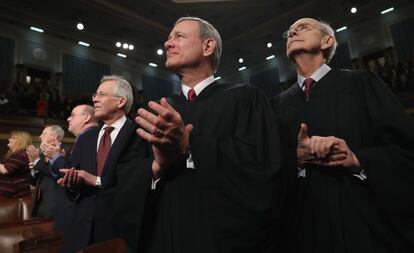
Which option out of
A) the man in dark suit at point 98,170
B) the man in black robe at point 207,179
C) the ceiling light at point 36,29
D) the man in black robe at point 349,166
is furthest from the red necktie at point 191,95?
the ceiling light at point 36,29

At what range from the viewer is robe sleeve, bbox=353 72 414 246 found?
1275mm

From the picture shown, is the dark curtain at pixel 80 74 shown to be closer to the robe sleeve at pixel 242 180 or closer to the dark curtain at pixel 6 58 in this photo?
the dark curtain at pixel 6 58

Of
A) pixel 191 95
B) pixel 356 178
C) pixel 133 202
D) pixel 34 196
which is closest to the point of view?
pixel 133 202

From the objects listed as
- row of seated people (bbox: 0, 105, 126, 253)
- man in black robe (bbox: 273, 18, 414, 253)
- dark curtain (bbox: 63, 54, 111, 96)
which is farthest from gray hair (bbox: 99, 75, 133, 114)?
dark curtain (bbox: 63, 54, 111, 96)

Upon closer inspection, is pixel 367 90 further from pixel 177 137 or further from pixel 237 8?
pixel 237 8

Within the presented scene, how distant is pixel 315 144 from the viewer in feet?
A: 4.09

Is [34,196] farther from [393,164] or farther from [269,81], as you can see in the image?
[269,81]

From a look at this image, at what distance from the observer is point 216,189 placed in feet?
3.79

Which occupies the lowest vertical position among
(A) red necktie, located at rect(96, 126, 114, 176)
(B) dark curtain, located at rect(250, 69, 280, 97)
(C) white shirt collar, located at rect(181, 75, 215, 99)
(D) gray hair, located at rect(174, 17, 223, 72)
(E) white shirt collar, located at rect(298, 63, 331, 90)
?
(A) red necktie, located at rect(96, 126, 114, 176)

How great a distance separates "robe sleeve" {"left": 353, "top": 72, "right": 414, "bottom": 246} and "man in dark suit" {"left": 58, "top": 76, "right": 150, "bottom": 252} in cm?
131

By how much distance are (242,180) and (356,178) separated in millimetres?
606

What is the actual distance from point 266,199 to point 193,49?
855 mm

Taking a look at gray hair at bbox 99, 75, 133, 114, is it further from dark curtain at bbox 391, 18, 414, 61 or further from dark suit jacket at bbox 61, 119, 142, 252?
dark curtain at bbox 391, 18, 414, 61

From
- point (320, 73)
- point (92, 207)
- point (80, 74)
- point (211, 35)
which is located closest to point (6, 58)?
point (80, 74)
